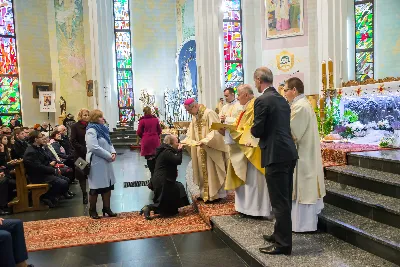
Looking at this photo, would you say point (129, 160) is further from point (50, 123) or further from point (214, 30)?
point (50, 123)

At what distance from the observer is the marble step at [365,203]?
3.65 m

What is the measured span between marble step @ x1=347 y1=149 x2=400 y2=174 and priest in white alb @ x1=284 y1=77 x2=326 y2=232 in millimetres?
1233

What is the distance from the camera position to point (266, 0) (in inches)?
551

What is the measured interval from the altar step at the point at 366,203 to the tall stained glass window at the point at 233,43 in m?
10.9

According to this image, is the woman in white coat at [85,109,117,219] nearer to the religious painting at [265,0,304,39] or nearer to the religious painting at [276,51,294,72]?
the religious painting at [276,51,294,72]

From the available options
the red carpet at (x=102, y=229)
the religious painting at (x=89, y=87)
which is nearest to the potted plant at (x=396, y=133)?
the red carpet at (x=102, y=229)

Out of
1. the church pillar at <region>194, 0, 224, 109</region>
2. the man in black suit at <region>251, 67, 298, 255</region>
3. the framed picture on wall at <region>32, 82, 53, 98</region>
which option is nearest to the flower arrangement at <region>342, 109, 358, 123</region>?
the man in black suit at <region>251, 67, 298, 255</region>

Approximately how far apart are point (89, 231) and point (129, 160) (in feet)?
23.8

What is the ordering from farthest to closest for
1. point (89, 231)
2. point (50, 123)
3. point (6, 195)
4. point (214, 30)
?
1. point (50, 123)
2. point (214, 30)
3. point (6, 195)
4. point (89, 231)

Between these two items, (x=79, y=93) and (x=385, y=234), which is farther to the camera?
(x=79, y=93)

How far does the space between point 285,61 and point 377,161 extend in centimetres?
938

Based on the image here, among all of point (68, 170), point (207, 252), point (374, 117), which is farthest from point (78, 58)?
point (207, 252)

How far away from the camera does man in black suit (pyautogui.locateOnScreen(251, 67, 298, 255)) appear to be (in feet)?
11.2

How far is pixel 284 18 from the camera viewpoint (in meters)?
13.6
